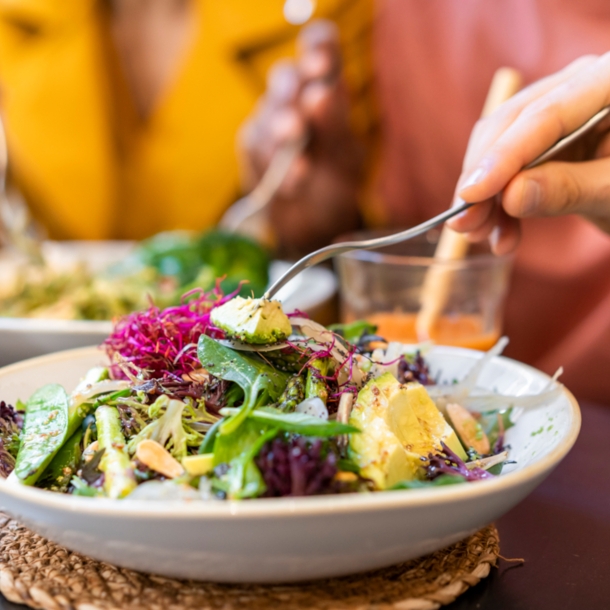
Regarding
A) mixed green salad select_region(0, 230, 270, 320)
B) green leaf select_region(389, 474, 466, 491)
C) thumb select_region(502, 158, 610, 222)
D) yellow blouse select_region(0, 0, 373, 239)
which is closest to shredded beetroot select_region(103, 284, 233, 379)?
green leaf select_region(389, 474, 466, 491)

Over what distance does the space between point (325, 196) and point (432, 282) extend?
119cm

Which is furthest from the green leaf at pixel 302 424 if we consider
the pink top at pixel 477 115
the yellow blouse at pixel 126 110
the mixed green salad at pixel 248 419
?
the yellow blouse at pixel 126 110

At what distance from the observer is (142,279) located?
174 cm

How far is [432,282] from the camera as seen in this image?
1282mm

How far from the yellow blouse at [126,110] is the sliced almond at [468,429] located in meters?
2.12

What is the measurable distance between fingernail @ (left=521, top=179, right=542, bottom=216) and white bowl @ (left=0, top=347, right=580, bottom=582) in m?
0.38

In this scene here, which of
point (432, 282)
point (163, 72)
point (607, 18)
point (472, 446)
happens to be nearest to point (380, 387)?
point (472, 446)

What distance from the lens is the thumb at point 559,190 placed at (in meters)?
0.84

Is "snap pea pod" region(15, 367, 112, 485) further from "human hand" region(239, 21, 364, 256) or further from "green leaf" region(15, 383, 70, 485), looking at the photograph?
"human hand" region(239, 21, 364, 256)

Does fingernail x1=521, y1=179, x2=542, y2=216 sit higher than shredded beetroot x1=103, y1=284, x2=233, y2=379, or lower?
higher

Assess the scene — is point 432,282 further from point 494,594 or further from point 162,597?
point 162,597

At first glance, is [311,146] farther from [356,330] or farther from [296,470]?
[296,470]

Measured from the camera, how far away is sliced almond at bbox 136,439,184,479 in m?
0.60

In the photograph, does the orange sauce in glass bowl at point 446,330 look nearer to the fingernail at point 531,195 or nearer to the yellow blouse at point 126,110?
the fingernail at point 531,195
